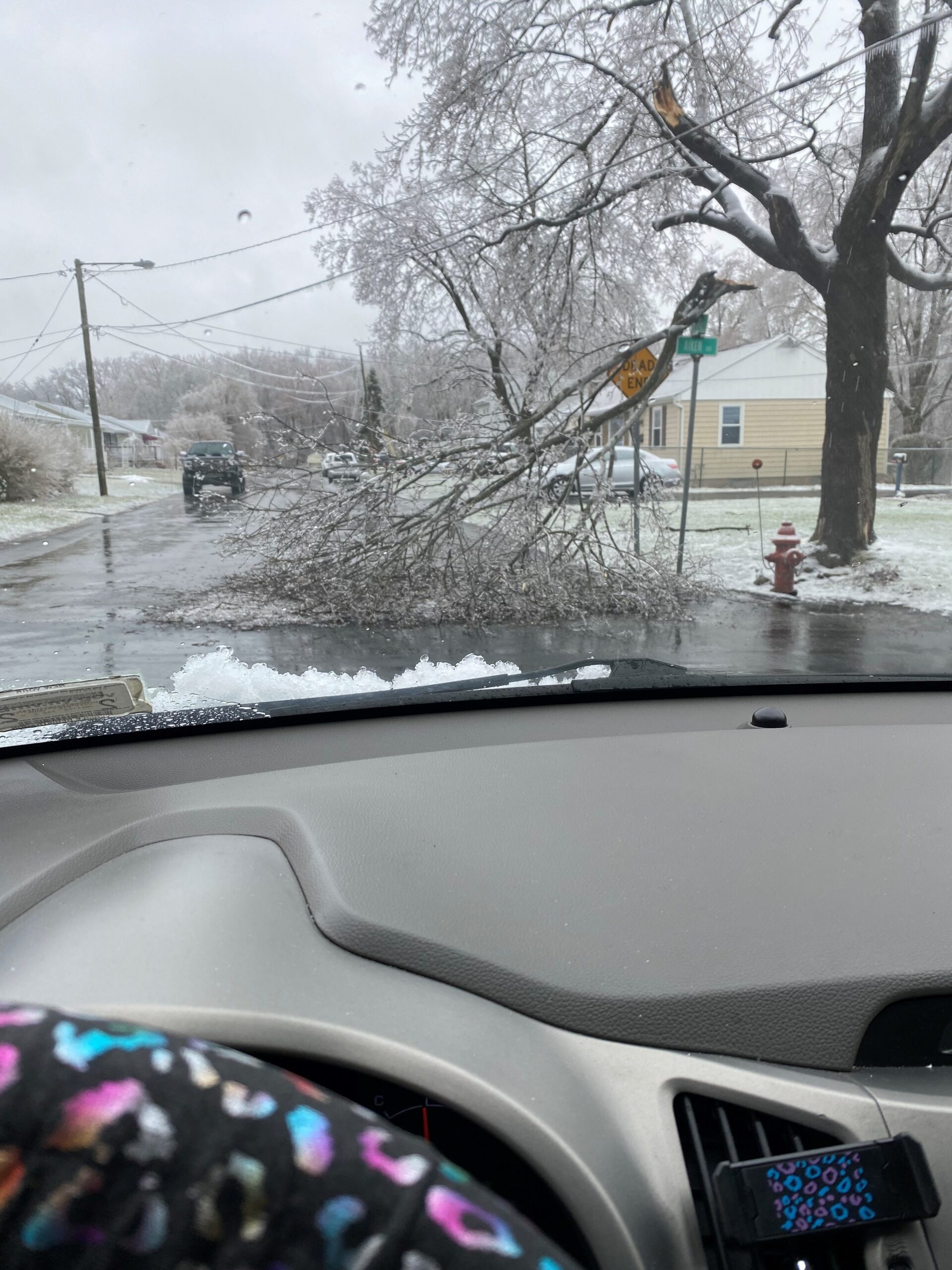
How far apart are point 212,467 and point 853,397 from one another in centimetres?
270

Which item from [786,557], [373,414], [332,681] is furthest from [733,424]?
[332,681]

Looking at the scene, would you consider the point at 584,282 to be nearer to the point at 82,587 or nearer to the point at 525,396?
the point at 525,396

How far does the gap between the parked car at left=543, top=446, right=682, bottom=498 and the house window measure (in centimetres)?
76

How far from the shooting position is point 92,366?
3.52 meters

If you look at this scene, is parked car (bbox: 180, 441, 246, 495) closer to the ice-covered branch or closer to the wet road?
the wet road

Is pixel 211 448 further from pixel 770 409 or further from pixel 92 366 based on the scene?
pixel 770 409

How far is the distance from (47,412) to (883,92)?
131 inches

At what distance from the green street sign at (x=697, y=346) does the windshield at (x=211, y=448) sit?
2.01m

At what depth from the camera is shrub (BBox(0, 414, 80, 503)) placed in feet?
11.1

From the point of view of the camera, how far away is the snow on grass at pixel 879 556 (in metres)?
3.84

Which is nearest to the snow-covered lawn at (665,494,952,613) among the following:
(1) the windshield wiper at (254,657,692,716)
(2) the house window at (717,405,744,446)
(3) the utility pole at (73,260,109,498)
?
(2) the house window at (717,405,744,446)

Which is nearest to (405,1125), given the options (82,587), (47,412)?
(82,587)

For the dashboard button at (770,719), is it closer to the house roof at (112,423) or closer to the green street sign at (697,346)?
the green street sign at (697,346)

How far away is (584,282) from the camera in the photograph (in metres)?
4.30
